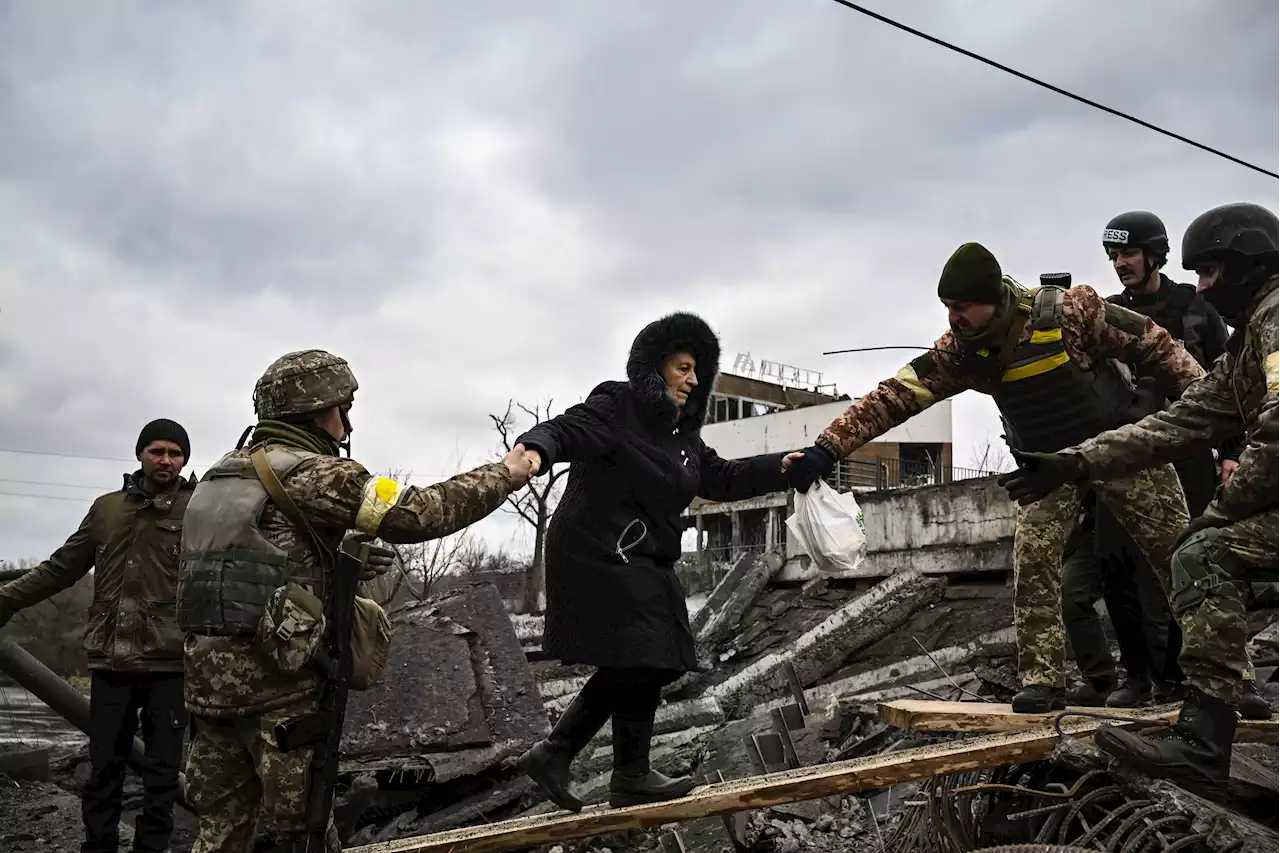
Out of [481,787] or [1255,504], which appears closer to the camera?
[1255,504]

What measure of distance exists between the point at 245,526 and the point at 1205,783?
3167 millimetres

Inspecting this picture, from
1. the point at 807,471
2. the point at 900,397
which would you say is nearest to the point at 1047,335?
the point at 900,397

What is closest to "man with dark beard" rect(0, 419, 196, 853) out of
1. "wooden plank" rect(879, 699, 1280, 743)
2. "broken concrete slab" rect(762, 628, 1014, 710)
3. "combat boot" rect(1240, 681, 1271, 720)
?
"wooden plank" rect(879, 699, 1280, 743)

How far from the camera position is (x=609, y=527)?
391 centimetres

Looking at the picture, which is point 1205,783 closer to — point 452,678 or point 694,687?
point 452,678

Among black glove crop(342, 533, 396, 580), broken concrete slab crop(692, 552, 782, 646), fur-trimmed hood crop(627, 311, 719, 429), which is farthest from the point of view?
broken concrete slab crop(692, 552, 782, 646)

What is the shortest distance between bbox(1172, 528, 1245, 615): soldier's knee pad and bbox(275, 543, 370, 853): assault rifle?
8.86 ft

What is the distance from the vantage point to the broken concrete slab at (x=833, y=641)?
8.80 m

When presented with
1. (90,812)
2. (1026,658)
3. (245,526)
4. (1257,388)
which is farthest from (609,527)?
(90,812)

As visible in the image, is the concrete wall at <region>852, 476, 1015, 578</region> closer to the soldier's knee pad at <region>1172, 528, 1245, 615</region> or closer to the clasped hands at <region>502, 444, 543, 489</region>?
the soldier's knee pad at <region>1172, 528, 1245, 615</region>

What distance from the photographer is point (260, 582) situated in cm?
315

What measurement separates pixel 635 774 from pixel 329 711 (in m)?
1.30

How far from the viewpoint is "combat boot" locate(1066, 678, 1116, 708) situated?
189 inches

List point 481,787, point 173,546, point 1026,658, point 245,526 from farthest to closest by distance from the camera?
1. point 481,787
2. point 173,546
3. point 1026,658
4. point 245,526
